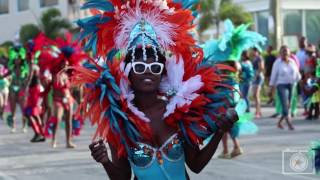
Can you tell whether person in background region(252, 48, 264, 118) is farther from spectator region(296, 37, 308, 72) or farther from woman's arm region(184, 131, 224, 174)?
woman's arm region(184, 131, 224, 174)

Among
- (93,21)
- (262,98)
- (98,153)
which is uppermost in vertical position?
(93,21)

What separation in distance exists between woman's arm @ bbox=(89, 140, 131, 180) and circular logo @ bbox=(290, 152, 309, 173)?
4085mm

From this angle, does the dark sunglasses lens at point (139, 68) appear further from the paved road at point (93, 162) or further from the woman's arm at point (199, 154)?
the paved road at point (93, 162)

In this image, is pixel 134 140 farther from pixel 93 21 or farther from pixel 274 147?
pixel 274 147

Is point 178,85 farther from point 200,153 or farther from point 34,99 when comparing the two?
point 34,99

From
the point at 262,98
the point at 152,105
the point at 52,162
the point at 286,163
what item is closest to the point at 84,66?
the point at 152,105

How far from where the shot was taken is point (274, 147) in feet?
36.5

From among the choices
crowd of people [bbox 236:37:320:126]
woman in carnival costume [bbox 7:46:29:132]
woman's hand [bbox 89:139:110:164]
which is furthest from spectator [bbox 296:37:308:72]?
woman's hand [bbox 89:139:110:164]

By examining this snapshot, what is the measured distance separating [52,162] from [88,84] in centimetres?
665

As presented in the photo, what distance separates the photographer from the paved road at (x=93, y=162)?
28.8 feet

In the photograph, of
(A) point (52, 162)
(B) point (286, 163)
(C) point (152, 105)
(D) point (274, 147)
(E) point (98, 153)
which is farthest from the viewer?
(D) point (274, 147)

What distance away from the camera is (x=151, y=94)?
3848 millimetres

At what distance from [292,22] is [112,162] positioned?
37027 millimetres

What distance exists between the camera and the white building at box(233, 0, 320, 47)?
1550 inches
